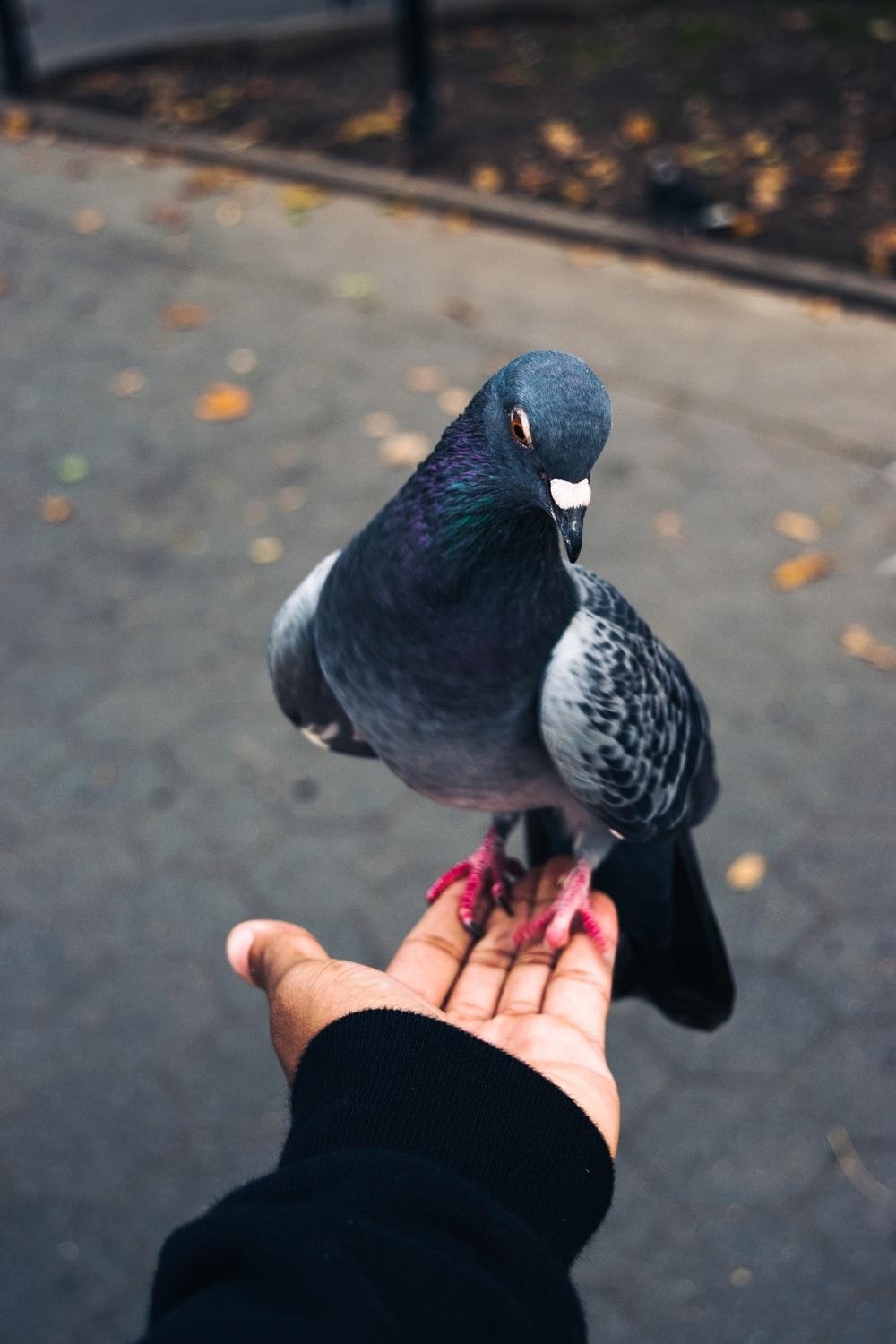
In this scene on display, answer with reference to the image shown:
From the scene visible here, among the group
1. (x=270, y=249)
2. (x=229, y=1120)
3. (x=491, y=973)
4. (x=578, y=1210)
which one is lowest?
(x=229, y=1120)

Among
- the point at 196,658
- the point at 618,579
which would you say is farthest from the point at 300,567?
the point at 618,579

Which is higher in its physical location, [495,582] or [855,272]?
[495,582]

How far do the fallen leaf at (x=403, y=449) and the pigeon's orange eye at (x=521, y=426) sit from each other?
374cm

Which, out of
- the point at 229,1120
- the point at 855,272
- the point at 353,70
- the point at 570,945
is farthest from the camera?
the point at 353,70

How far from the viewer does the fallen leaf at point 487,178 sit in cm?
740

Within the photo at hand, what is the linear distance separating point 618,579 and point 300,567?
4.37 feet

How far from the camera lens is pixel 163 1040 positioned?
3469mm

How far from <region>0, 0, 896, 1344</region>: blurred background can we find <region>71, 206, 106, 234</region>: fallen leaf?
0.11 ft

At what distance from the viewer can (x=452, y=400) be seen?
5758 mm

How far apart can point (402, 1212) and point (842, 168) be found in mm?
7157

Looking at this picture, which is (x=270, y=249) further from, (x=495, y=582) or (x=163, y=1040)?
(x=495, y=582)

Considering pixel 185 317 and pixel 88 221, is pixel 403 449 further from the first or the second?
pixel 88 221

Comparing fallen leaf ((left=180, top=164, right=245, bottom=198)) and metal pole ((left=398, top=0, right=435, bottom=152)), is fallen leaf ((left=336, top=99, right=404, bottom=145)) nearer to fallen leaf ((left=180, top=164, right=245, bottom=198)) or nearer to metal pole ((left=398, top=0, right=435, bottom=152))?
metal pole ((left=398, top=0, right=435, bottom=152))

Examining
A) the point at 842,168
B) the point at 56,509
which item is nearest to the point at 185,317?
the point at 56,509
